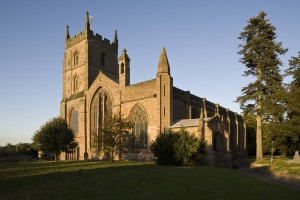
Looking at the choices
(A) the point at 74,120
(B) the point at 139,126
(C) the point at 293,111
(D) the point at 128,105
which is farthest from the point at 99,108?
(C) the point at 293,111

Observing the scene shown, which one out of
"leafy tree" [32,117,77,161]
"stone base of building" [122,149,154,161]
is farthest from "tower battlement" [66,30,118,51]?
"stone base of building" [122,149,154,161]

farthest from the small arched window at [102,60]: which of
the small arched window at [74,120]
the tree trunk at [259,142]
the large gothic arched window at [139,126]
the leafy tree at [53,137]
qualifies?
the tree trunk at [259,142]

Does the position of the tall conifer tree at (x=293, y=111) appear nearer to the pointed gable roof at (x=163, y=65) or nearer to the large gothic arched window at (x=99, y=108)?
the pointed gable roof at (x=163, y=65)

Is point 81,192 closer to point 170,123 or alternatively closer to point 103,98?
point 170,123

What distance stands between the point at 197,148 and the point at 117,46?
35635 mm

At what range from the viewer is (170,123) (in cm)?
3362

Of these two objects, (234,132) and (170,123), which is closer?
(170,123)

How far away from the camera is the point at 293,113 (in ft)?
121

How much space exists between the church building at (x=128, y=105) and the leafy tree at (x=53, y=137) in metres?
4.26

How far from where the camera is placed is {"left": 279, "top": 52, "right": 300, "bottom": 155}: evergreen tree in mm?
34344

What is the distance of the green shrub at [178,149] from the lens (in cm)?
2494

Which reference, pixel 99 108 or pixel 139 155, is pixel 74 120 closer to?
pixel 99 108

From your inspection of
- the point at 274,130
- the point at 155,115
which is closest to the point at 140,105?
the point at 155,115

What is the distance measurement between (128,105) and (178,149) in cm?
1481
